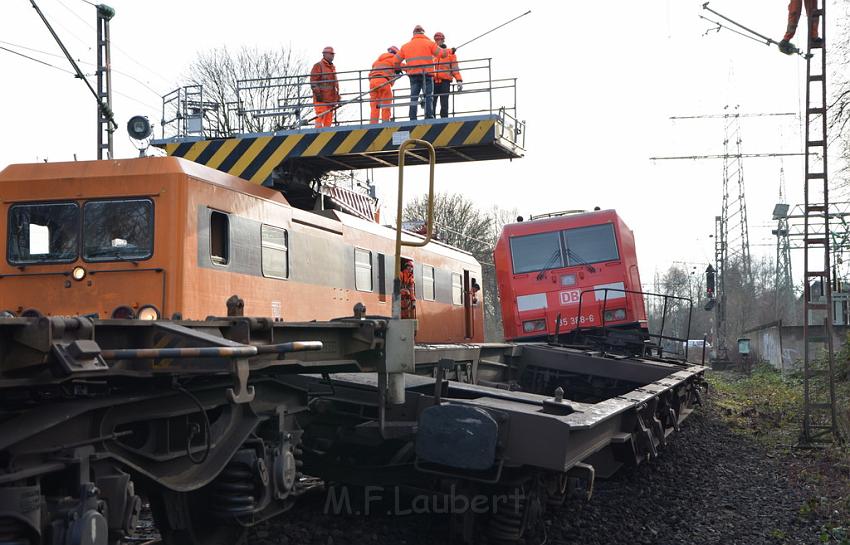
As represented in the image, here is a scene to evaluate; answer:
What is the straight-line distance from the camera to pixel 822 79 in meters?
13.0

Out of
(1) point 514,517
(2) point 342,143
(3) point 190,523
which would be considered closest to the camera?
(3) point 190,523

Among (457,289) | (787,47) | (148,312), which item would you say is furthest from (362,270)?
(787,47)

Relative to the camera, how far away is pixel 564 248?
16.0 m

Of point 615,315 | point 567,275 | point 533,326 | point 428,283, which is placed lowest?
point 533,326

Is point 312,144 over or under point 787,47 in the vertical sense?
under

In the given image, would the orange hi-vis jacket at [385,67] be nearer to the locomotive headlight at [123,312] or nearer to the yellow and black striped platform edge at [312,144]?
the yellow and black striped platform edge at [312,144]

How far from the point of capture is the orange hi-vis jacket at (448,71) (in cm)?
1136

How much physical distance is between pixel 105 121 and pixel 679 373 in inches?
660

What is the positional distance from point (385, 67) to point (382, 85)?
1067 mm

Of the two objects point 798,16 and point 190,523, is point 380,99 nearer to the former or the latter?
point 798,16

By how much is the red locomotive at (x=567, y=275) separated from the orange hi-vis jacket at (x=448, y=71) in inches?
197

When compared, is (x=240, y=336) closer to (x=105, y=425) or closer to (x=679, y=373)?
(x=105, y=425)

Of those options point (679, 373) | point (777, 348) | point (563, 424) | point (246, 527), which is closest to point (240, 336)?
point (246, 527)

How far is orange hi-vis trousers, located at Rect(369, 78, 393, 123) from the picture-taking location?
1134cm
